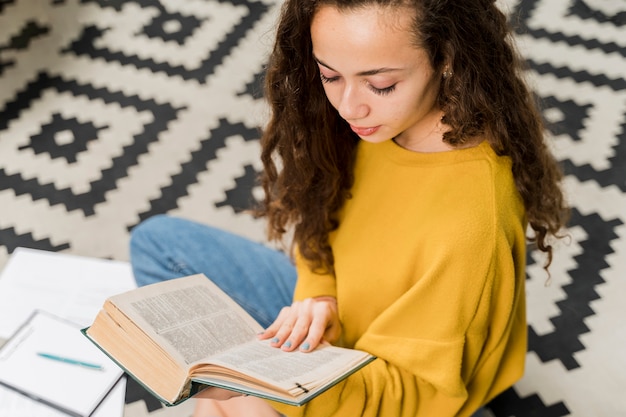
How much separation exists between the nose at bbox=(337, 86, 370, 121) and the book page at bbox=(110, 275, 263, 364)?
33 centimetres

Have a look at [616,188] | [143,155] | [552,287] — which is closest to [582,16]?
[616,188]

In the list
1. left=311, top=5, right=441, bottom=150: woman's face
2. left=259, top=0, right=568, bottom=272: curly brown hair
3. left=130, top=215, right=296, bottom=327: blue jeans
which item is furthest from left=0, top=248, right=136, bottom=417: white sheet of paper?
left=311, top=5, right=441, bottom=150: woman's face

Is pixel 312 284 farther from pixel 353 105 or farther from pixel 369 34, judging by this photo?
pixel 369 34

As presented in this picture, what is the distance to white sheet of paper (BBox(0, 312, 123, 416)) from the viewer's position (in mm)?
1359

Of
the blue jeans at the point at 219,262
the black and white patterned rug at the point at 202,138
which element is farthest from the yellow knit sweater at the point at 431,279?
the black and white patterned rug at the point at 202,138

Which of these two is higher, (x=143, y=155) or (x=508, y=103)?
(x=508, y=103)

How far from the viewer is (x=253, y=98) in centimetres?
215

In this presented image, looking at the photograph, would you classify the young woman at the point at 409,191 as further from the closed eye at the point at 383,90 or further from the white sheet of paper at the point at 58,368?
the white sheet of paper at the point at 58,368

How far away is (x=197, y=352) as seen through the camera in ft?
3.01

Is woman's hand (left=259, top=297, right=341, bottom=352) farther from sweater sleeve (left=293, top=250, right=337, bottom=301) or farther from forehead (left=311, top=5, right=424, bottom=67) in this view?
forehead (left=311, top=5, right=424, bottom=67)

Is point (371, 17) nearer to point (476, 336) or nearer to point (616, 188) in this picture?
point (476, 336)

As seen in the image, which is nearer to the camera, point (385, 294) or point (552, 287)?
point (385, 294)

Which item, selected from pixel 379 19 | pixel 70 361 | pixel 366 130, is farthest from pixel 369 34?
pixel 70 361

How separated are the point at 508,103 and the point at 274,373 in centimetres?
46
